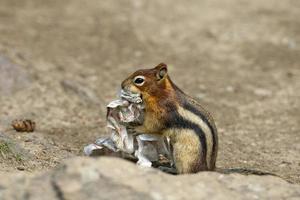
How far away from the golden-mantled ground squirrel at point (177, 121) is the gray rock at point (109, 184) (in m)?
0.55

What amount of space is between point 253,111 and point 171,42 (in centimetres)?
271

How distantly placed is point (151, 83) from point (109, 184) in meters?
1.39

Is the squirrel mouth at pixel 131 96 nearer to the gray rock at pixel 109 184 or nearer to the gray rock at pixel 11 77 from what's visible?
the gray rock at pixel 109 184

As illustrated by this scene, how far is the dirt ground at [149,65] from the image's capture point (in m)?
6.86

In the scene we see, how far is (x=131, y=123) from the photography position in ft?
18.1

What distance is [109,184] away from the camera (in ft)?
13.7

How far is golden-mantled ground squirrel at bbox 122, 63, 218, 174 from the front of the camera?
16.7ft

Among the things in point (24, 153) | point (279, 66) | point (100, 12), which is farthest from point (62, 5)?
point (24, 153)

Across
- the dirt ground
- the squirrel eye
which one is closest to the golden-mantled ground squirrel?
the squirrel eye

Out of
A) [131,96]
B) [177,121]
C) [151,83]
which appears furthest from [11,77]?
[177,121]

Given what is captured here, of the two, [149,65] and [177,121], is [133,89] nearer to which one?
[177,121]

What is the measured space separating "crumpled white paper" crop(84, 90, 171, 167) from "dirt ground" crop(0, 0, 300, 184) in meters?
0.58

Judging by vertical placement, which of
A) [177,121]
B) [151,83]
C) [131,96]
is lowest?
[177,121]

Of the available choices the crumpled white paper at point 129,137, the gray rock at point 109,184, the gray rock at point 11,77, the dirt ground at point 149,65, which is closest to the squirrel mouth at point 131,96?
the crumpled white paper at point 129,137
